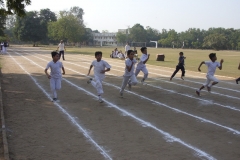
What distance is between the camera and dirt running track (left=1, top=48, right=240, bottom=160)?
5.67 metres

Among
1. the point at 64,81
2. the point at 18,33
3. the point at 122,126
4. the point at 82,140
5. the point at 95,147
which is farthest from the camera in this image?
the point at 18,33

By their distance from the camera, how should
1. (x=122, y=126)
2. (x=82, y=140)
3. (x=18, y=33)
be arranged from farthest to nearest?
(x=18, y=33) < (x=122, y=126) < (x=82, y=140)

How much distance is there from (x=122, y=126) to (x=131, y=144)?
4.34 feet

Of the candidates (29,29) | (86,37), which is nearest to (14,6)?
(29,29)

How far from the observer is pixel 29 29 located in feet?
283

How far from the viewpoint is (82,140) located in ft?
20.7

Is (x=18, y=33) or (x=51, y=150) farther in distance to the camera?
(x=18, y=33)

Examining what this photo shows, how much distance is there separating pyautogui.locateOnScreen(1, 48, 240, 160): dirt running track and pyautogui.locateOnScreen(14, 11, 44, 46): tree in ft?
252

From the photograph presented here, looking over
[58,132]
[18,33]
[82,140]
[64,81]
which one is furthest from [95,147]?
[18,33]

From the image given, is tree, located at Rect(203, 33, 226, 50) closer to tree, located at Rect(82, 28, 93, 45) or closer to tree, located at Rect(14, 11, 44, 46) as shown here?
tree, located at Rect(82, 28, 93, 45)

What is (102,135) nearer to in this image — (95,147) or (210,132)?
(95,147)

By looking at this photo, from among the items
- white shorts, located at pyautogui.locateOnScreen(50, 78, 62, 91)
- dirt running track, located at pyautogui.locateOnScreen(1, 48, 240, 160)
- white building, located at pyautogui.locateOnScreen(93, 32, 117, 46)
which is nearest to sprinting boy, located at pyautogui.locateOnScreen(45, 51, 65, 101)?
white shorts, located at pyautogui.locateOnScreen(50, 78, 62, 91)

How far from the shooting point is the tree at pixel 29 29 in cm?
8600

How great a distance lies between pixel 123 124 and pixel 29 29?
274ft
